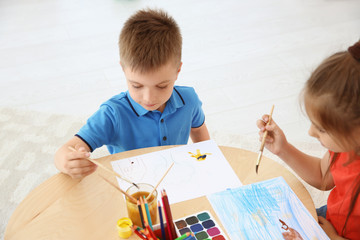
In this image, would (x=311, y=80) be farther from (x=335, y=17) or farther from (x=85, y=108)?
(x=335, y=17)

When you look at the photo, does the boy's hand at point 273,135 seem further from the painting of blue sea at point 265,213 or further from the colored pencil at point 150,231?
the colored pencil at point 150,231

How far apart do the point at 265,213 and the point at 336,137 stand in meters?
0.23

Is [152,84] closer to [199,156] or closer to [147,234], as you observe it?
[199,156]

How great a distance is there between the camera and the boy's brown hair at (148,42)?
3.43ft

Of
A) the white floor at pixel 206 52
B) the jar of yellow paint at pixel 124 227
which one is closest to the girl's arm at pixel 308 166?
the jar of yellow paint at pixel 124 227

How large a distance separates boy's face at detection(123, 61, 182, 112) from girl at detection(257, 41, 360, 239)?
0.28 meters

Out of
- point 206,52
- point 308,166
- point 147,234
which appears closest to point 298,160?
point 308,166

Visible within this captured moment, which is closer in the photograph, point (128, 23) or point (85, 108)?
point (128, 23)

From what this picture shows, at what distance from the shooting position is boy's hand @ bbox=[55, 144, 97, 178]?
3.16ft

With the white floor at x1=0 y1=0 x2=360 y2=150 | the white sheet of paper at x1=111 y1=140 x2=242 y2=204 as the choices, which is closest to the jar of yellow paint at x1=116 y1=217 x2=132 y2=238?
the white sheet of paper at x1=111 y1=140 x2=242 y2=204

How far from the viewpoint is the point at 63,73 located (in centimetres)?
263

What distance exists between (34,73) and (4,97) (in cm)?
31

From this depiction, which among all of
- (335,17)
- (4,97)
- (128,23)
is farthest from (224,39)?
(128,23)

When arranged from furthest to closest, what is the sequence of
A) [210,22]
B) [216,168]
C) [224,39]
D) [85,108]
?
[210,22]
[224,39]
[85,108]
[216,168]
